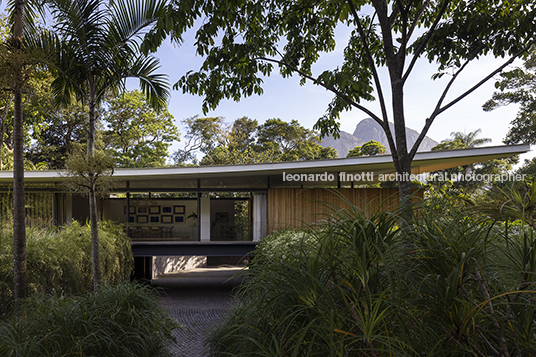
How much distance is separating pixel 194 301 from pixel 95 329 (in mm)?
8903

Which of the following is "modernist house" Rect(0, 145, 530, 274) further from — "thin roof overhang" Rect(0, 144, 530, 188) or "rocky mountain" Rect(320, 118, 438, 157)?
"rocky mountain" Rect(320, 118, 438, 157)

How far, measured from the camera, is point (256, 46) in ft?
15.5

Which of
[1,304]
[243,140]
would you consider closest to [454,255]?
[1,304]

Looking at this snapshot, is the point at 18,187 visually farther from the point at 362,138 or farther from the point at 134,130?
the point at 362,138

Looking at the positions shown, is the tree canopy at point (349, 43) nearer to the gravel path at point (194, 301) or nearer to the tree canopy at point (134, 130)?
the gravel path at point (194, 301)

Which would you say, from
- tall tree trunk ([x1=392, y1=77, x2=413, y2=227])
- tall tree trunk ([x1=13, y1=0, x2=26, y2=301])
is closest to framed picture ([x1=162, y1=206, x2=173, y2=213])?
tall tree trunk ([x1=13, y1=0, x2=26, y2=301])

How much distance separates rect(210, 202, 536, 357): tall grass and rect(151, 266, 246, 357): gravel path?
3237mm

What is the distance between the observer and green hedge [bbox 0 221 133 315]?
5805 millimetres

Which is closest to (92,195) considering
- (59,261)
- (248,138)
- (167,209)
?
(59,261)

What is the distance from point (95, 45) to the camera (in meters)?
6.02

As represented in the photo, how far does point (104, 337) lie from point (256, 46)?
3.90m

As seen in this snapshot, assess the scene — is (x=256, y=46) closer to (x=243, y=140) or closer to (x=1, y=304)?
(x=1, y=304)

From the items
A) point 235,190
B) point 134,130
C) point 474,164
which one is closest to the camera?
point 235,190

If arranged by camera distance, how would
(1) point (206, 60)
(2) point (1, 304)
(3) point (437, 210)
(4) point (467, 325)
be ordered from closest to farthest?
(4) point (467, 325)
(3) point (437, 210)
(1) point (206, 60)
(2) point (1, 304)
